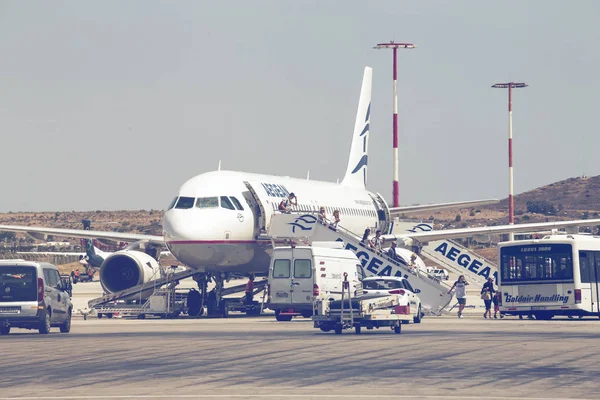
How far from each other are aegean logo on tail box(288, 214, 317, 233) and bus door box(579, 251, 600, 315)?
989 cm

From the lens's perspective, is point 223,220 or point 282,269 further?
point 223,220

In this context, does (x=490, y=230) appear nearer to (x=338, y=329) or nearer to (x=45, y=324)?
(x=338, y=329)

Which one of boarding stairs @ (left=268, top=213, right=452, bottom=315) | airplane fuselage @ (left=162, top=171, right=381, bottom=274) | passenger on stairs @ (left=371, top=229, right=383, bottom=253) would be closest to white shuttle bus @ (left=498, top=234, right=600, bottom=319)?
boarding stairs @ (left=268, top=213, right=452, bottom=315)

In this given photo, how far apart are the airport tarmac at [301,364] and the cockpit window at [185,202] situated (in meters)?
8.52

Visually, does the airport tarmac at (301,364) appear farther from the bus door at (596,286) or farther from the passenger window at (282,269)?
the bus door at (596,286)

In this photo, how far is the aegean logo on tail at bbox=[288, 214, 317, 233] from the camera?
46.2 m

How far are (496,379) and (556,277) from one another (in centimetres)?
2439

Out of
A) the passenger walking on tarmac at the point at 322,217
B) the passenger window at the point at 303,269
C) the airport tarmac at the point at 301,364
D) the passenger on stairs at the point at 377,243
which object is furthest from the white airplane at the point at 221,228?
the airport tarmac at the point at 301,364

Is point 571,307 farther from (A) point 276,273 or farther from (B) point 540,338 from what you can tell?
(B) point 540,338

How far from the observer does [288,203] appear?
47812 mm

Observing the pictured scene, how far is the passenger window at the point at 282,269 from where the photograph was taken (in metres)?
41.2

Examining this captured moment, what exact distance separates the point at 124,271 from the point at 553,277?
625 inches

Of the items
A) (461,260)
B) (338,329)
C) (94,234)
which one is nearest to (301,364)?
(338,329)

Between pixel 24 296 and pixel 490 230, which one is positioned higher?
pixel 490 230
